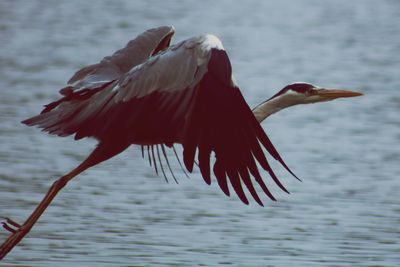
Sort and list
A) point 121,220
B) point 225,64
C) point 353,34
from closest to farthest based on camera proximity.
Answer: point 225,64
point 121,220
point 353,34

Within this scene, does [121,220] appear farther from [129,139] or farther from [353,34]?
[353,34]

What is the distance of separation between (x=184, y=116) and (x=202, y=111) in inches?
4.5

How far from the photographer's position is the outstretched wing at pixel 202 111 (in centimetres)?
834

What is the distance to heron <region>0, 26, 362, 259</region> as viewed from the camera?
328 inches

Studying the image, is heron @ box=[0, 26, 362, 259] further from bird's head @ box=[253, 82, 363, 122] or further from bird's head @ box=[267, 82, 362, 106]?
bird's head @ box=[267, 82, 362, 106]

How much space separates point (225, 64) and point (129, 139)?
41.6 inches

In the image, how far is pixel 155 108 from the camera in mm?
8672

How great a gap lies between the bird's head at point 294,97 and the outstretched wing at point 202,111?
1.06 m

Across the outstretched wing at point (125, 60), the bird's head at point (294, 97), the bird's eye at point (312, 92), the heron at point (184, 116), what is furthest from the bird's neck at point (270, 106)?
the outstretched wing at point (125, 60)

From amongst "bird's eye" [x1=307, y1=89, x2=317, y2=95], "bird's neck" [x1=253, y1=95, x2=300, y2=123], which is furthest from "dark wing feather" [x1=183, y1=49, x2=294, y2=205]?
"bird's eye" [x1=307, y1=89, x2=317, y2=95]

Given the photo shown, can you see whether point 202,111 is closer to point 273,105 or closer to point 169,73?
point 169,73

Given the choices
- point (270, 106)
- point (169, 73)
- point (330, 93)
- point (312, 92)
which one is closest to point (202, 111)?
point (169, 73)

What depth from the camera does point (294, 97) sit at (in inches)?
394

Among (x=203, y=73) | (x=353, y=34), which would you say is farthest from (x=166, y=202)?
(x=353, y=34)
